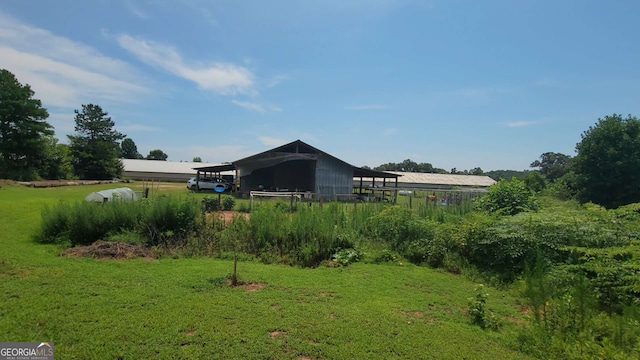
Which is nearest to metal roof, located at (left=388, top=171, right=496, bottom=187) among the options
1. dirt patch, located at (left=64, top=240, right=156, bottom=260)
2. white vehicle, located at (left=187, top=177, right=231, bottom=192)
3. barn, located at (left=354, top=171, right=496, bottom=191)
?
barn, located at (left=354, top=171, right=496, bottom=191)

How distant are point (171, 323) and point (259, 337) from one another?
1064mm

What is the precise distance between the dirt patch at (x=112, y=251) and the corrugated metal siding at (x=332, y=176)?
1827 cm

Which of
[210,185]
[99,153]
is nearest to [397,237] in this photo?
[210,185]

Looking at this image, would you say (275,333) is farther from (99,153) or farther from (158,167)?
(158,167)

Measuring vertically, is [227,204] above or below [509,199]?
below

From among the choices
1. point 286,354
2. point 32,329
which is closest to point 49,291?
point 32,329

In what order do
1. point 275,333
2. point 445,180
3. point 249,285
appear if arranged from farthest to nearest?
point 445,180 → point 249,285 → point 275,333

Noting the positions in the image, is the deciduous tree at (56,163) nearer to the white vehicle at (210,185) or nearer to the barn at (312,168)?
the white vehicle at (210,185)

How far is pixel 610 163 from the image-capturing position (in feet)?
86.9

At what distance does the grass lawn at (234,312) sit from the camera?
3.35 meters

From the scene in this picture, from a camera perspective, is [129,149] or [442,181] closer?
[442,181]

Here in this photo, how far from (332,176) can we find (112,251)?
65.5ft

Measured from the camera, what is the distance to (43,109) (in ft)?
117

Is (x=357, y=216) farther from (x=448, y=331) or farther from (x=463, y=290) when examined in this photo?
(x=448, y=331)
